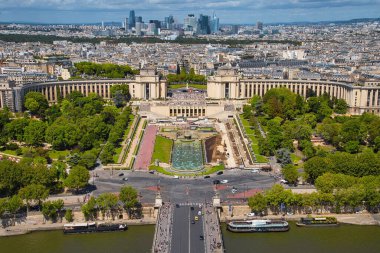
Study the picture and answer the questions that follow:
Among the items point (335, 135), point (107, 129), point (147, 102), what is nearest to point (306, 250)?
point (335, 135)

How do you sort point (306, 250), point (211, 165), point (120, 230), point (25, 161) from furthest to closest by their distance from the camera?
point (211, 165) < point (25, 161) < point (120, 230) < point (306, 250)

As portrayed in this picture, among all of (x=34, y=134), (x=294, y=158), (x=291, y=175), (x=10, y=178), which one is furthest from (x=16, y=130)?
(x=291, y=175)

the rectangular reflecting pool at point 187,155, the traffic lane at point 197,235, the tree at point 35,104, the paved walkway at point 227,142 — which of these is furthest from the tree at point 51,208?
the tree at point 35,104

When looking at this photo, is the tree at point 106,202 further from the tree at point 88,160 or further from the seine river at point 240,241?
the tree at point 88,160

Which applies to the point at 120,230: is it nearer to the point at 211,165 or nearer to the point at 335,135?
the point at 211,165

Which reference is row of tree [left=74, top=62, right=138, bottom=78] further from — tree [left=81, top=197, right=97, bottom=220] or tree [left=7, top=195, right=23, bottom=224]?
tree [left=7, top=195, right=23, bottom=224]

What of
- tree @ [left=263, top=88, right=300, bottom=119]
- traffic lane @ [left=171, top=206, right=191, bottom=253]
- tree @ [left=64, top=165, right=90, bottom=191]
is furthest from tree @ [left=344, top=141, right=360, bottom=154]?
tree @ [left=64, top=165, right=90, bottom=191]
